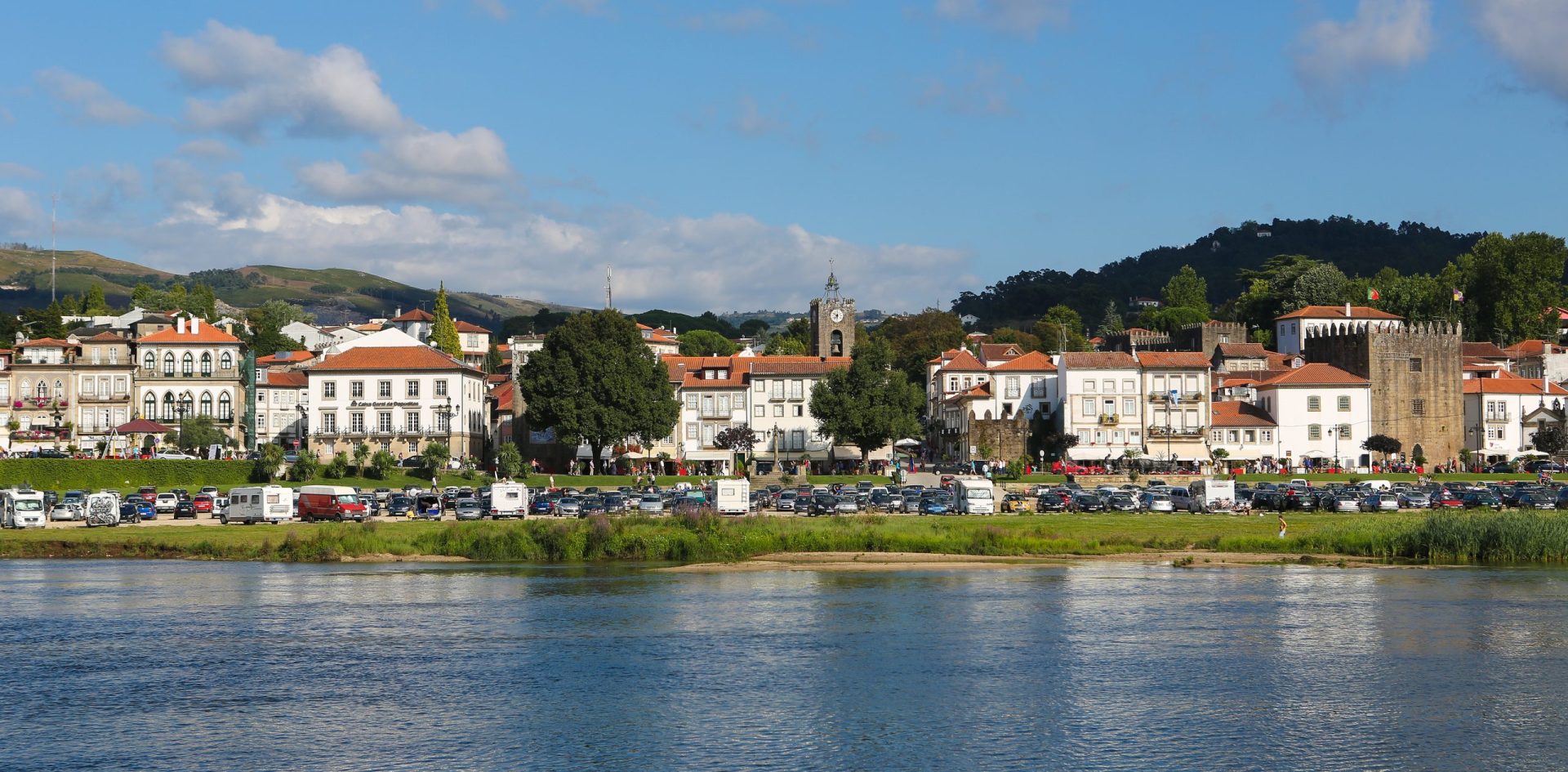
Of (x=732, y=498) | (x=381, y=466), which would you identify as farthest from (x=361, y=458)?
(x=732, y=498)

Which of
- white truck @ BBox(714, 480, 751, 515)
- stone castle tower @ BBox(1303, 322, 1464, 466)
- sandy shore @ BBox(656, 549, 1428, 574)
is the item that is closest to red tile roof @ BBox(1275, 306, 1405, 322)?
stone castle tower @ BBox(1303, 322, 1464, 466)

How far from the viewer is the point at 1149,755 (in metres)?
28.7

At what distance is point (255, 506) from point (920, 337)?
9008cm

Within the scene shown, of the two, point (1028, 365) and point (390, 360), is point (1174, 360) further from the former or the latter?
point (390, 360)

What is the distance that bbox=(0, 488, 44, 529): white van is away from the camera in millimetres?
69419

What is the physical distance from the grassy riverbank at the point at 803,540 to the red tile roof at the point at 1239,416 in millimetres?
42793

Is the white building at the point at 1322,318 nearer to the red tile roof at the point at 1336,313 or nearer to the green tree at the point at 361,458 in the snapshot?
the red tile roof at the point at 1336,313

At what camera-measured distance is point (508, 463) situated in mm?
91500

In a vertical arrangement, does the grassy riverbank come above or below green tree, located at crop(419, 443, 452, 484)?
below

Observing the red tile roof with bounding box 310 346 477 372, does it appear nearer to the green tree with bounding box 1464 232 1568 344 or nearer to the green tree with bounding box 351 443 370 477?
the green tree with bounding box 351 443 370 477

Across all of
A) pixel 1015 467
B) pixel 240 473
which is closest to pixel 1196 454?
pixel 1015 467

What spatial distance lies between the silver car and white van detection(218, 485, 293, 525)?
8739mm

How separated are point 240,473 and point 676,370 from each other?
31653 mm

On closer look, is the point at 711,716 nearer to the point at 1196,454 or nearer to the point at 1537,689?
the point at 1537,689
